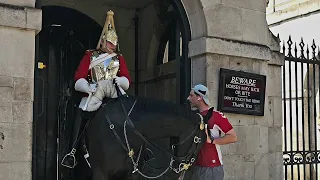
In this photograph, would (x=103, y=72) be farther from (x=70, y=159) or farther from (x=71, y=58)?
(x=71, y=58)

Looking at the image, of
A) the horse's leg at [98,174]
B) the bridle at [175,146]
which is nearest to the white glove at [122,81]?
the bridle at [175,146]

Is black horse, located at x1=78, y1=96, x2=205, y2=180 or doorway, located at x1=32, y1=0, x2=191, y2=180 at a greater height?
doorway, located at x1=32, y1=0, x2=191, y2=180

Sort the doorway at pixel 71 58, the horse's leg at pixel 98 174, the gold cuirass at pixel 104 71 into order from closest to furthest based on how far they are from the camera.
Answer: the horse's leg at pixel 98 174, the gold cuirass at pixel 104 71, the doorway at pixel 71 58

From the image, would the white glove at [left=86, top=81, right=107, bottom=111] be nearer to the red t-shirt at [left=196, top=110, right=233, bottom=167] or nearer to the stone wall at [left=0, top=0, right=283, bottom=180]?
the stone wall at [left=0, top=0, right=283, bottom=180]

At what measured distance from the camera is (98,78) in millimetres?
5270

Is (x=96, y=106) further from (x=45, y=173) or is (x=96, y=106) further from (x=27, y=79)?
(x=45, y=173)

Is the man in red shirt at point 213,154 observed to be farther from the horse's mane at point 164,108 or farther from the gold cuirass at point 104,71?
the gold cuirass at point 104,71

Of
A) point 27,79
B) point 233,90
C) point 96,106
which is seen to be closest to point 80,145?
point 96,106

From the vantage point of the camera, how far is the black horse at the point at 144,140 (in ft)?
14.5

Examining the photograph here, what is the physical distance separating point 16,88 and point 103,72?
2.96 feet

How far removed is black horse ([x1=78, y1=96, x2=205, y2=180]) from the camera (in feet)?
14.5

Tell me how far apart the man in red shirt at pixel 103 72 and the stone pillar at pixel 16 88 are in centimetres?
53

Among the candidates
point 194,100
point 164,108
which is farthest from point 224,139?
point 164,108

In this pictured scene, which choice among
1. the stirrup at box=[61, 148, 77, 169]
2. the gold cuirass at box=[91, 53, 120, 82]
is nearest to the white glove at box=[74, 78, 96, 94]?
the gold cuirass at box=[91, 53, 120, 82]
